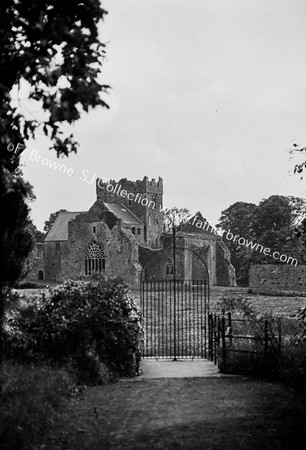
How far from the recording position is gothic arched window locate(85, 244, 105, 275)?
177 feet

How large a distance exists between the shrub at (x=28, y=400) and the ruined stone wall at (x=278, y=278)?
31.4 metres

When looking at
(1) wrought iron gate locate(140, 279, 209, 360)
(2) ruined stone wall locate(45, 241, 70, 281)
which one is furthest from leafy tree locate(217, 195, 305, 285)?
(1) wrought iron gate locate(140, 279, 209, 360)

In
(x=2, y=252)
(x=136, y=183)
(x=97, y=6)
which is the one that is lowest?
(x=2, y=252)

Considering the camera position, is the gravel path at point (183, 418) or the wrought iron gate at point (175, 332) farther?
the wrought iron gate at point (175, 332)

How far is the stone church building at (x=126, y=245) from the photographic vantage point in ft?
173

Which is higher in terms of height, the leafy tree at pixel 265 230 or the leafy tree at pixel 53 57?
the leafy tree at pixel 265 230

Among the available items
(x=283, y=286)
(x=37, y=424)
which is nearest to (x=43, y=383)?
(x=37, y=424)

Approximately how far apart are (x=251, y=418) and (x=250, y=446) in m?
1.47

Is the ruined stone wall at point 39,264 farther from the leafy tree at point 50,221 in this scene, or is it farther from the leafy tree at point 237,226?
the leafy tree at point 237,226

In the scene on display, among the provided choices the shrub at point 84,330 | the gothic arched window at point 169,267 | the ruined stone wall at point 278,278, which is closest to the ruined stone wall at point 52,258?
the gothic arched window at point 169,267

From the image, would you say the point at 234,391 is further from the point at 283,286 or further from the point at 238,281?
the point at 238,281

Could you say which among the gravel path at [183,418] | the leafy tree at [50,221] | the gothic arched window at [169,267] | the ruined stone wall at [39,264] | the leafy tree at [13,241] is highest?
the leafy tree at [50,221]

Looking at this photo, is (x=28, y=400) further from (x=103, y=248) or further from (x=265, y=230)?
(x=265, y=230)

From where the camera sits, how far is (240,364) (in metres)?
13.0
